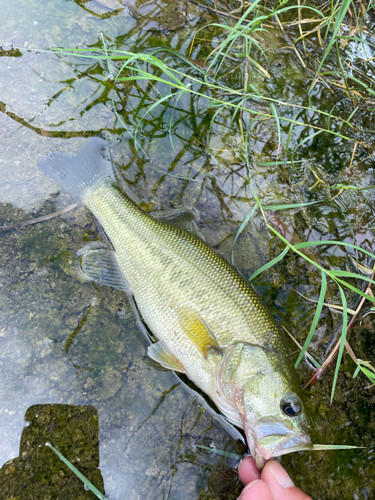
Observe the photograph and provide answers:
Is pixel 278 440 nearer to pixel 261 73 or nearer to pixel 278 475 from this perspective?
pixel 278 475

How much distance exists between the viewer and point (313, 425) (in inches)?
109

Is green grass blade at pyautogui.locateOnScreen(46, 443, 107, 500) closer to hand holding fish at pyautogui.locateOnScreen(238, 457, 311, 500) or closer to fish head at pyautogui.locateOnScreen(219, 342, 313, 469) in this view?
hand holding fish at pyautogui.locateOnScreen(238, 457, 311, 500)

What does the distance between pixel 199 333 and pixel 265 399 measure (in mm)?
649

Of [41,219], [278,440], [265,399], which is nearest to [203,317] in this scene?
[265,399]

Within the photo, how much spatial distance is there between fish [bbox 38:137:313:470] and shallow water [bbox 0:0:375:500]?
25cm

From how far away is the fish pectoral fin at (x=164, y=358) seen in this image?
2.57 metres

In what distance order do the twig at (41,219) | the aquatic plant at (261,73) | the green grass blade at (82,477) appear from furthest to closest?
1. the aquatic plant at (261,73)
2. the twig at (41,219)
3. the green grass blade at (82,477)

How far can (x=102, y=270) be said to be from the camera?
282cm

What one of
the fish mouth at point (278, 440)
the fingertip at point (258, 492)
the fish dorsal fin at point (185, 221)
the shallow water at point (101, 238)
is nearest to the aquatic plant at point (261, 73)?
the shallow water at point (101, 238)

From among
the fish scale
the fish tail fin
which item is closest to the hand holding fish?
the fish scale

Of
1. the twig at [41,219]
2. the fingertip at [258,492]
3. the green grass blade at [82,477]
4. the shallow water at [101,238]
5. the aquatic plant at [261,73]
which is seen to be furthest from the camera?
the aquatic plant at [261,73]

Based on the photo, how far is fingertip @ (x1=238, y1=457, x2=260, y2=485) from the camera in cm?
239

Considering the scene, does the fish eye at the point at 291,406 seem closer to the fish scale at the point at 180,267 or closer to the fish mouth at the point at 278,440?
the fish mouth at the point at 278,440

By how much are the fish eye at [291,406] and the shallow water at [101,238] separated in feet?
2.22
